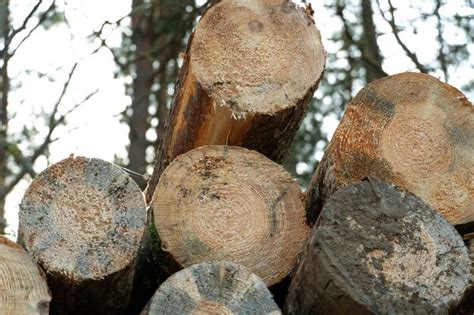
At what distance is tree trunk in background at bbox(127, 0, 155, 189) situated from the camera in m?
7.69

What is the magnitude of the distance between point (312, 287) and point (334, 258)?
11cm

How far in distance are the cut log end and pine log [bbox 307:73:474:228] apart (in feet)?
0.68

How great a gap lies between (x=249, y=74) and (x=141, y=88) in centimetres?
557

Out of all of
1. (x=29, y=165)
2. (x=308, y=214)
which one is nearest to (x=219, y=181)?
(x=308, y=214)

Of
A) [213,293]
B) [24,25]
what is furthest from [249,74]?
[24,25]

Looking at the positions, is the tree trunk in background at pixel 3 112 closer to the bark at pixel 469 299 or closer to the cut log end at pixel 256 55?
the cut log end at pixel 256 55

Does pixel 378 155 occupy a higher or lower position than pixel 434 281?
higher

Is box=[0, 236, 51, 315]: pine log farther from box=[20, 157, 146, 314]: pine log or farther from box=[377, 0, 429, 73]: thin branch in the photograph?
box=[377, 0, 429, 73]: thin branch

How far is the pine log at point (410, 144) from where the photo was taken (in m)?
2.59

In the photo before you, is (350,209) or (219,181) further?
(219,181)

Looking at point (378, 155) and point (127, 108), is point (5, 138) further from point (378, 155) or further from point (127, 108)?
point (378, 155)

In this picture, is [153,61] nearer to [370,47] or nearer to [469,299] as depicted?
[370,47]

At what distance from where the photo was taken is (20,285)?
210cm

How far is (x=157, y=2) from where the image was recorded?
23.1 feet
